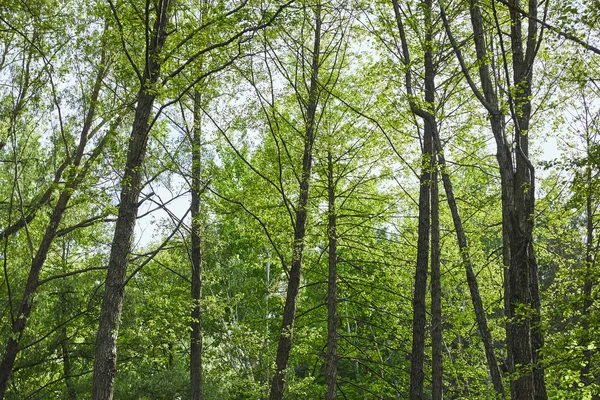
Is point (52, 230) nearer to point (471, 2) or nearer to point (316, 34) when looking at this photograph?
point (316, 34)

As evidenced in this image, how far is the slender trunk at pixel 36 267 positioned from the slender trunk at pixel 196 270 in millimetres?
2108

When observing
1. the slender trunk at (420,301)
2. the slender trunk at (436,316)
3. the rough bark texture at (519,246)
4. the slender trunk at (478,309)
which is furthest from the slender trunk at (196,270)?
the rough bark texture at (519,246)

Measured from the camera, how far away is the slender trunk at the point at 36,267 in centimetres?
980

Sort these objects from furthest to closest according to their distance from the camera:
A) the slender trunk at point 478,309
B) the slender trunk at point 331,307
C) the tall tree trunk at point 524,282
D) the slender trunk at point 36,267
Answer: the slender trunk at point 331,307
the slender trunk at point 36,267
the slender trunk at point 478,309
the tall tree trunk at point 524,282

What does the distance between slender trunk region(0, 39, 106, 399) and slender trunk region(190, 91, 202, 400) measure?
211 cm

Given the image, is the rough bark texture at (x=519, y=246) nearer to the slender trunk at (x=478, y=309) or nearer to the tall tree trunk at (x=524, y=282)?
the tall tree trunk at (x=524, y=282)

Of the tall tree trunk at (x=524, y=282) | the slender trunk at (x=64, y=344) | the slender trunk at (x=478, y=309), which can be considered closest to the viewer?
the tall tree trunk at (x=524, y=282)

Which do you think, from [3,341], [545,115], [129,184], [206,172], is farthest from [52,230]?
[545,115]

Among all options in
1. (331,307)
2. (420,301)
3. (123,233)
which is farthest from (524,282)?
(331,307)

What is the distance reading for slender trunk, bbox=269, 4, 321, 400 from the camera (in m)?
9.20

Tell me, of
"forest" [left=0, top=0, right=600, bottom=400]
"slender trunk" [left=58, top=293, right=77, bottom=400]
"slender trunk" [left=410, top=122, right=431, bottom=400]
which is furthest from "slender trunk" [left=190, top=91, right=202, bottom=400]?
"slender trunk" [left=410, top=122, right=431, bottom=400]

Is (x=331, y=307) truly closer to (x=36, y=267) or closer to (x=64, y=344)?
(x=64, y=344)

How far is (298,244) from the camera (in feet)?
31.2

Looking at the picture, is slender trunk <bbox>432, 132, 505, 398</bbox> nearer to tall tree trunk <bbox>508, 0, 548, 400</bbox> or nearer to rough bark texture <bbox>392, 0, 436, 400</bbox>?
rough bark texture <bbox>392, 0, 436, 400</bbox>
